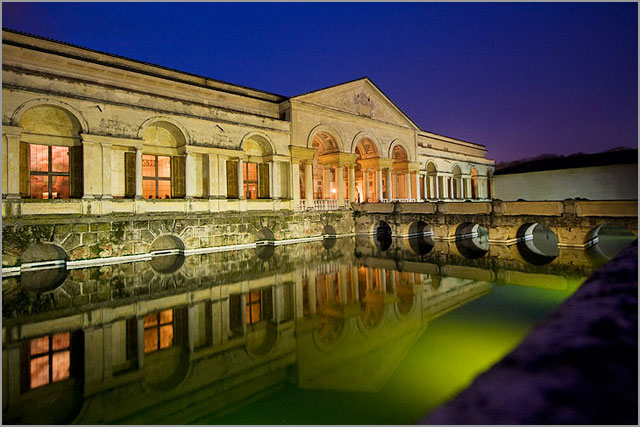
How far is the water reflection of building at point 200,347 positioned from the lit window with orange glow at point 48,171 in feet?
28.1

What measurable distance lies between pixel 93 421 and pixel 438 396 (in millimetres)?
4102

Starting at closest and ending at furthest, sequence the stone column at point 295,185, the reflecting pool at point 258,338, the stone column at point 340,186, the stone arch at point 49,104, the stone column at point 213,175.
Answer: the reflecting pool at point 258,338 < the stone arch at point 49,104 < the stone column at point 213,175 < the stone column at point 295,185 < the stone column at point 340,186

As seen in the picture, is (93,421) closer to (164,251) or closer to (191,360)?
(191,360)

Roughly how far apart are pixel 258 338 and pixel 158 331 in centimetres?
200

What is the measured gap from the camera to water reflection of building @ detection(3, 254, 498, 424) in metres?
4.77

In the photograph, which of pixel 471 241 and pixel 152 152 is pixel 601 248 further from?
pixel 152 152

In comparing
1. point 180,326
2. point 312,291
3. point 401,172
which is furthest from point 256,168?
point 180,326

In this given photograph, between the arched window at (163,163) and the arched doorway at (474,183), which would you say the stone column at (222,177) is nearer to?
the arched window at (163,163)

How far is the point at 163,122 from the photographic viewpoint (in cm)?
1619

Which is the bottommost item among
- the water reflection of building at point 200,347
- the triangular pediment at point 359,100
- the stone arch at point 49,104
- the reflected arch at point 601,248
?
the water reflection of building at point 200,347

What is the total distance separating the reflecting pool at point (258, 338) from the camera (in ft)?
15.3

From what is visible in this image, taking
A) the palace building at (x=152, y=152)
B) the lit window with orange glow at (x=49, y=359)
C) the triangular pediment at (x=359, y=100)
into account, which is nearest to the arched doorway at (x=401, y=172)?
the triangular pediment at (x=359, y=100)

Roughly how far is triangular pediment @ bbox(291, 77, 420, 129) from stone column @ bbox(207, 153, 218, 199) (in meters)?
6.58

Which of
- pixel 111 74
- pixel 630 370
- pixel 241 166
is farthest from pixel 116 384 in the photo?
pixel 111 74
